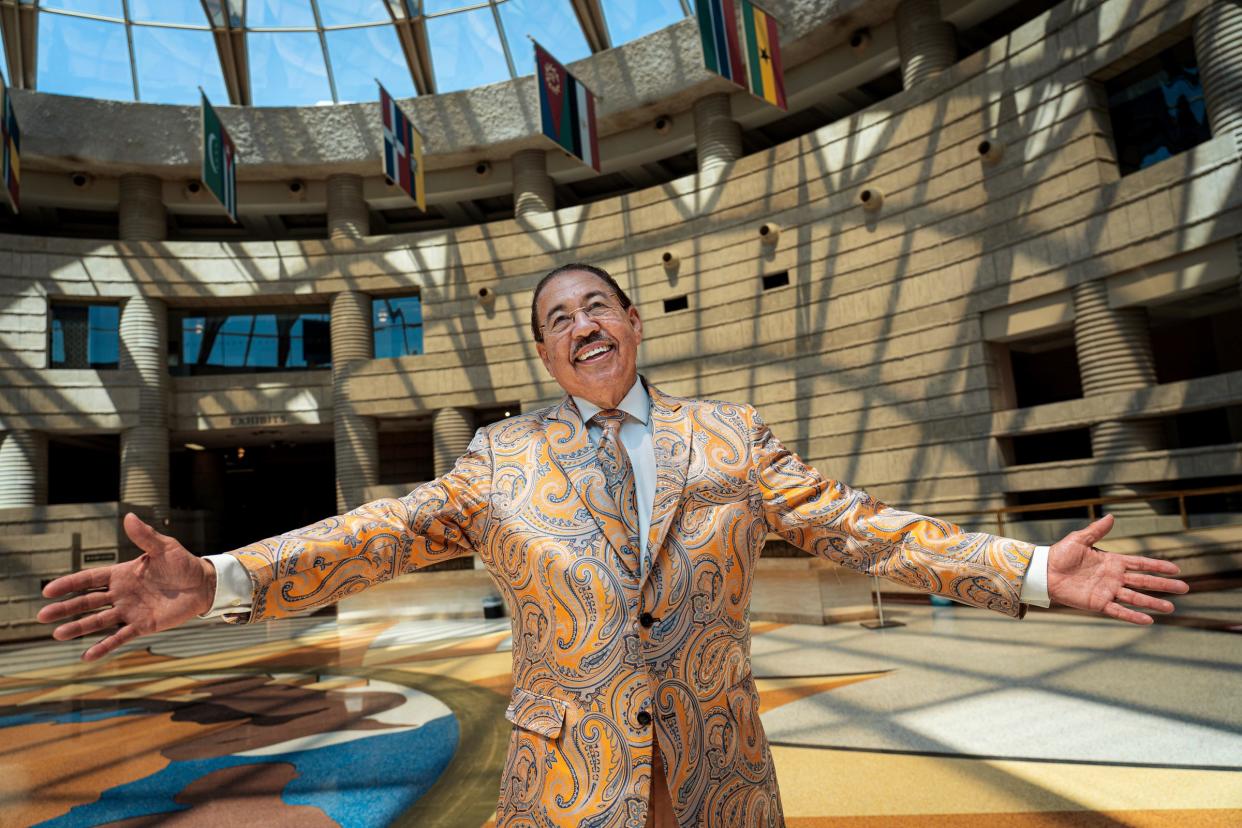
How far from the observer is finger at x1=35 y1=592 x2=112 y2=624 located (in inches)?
45.3

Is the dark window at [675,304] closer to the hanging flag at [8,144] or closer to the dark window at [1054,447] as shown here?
the dark window at [1054,447]

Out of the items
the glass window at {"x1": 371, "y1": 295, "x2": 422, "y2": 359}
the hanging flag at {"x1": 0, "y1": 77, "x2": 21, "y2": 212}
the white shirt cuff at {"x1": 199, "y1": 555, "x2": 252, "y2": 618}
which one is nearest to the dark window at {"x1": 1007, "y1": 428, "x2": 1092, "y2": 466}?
the glass window at {"x1": 371, "y1": 295, "x2": 422, "y2": 359}

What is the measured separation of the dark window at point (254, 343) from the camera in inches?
823

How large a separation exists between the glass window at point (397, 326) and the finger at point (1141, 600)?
776 inches

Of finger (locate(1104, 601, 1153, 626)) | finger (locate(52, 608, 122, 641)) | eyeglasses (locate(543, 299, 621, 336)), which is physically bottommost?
finger (locate(1104, 601, 1153, 626))

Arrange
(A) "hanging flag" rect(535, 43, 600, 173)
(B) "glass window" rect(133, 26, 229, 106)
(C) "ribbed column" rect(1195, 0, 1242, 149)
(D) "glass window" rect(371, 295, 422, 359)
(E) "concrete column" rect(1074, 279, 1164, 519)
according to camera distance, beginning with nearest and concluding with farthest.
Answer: (C) "ribbed column" rect(1195, 0, 1242, 149)
(E) "concrete column" rect(1074, 279, 1164, 519)
(A) "hanging flag" rect(535, 43, 600, 173)
(B) "glass window" rect(133, 26, 229, 106)
(D) "glass window" rect(371, 295, 422, 359)

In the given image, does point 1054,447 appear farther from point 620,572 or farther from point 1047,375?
point 620,572

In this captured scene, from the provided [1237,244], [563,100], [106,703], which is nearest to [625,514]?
[106,703]

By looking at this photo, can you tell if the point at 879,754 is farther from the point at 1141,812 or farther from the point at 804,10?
the point at 804,10

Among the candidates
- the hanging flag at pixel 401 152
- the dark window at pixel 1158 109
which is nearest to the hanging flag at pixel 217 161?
the hanging flag at pixel 401 152

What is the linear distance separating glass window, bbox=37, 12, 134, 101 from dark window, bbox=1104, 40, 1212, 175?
71.7ft

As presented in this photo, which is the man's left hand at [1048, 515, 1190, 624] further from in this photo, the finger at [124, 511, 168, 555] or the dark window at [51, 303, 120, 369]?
the dark window at [51, 303, 120, 369]

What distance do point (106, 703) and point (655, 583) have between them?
21.1 feet

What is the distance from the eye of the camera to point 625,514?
144cm
